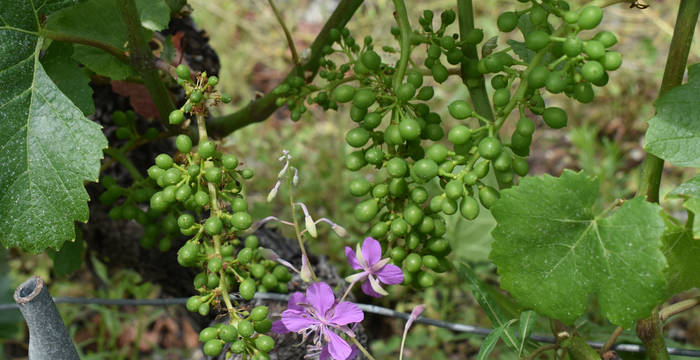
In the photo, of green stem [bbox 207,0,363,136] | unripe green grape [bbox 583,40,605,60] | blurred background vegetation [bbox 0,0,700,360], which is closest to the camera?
unripe green grape [bbox 583,40,605,60]

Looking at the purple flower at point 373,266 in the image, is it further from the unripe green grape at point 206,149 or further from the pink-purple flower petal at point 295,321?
the unripe green grape at point 206,149

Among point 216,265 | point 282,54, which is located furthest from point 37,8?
point 282,54

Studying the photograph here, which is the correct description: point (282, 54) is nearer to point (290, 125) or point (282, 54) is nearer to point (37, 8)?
point (290, 125)

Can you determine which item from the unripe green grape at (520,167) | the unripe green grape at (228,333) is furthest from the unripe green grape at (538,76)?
the unripe green grape at (228,333)

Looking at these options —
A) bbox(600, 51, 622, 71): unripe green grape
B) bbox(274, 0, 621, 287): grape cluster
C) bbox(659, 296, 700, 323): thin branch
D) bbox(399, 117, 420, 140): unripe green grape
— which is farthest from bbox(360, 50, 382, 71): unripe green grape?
bbox(659, 296, 700, 323): thin branch

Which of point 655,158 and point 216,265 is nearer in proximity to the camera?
point 216,265

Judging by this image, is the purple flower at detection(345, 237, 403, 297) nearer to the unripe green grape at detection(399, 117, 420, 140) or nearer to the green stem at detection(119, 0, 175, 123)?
the unripe green grape at detection(399, 117, 420, 140)

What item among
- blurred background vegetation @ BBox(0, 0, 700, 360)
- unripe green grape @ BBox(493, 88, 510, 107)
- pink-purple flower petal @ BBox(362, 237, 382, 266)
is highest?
unripe green grape @ BBox(493, 88, 510, 107)
